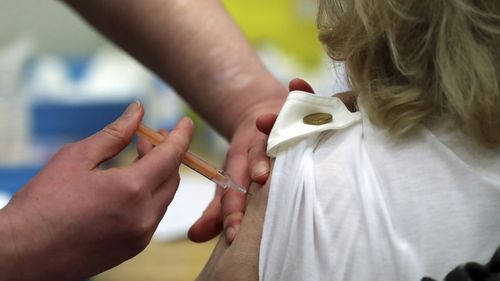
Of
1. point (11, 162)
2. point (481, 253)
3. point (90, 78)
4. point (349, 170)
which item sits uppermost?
point (90, 78)

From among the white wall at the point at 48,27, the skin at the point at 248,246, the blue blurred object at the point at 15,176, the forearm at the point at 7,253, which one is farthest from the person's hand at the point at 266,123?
the white wall at the point at 48,27

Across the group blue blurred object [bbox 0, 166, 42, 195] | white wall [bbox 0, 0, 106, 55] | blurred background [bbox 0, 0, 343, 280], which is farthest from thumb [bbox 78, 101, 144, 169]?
white wall [bbox 0, 0, 106, 55]

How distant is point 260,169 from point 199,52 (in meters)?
0.39

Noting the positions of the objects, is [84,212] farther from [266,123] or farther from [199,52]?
[199,52]

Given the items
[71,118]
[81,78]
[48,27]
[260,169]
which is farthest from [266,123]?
[48,27]

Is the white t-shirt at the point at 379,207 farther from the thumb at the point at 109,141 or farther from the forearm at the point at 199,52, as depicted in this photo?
the forearm at the point at 199,52

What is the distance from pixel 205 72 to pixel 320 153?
45cm

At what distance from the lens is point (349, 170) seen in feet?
2.37

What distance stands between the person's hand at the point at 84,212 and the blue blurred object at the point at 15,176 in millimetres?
1164

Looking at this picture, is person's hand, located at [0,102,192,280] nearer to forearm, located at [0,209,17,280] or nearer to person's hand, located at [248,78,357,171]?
forearm, located at [0,209,17,280]

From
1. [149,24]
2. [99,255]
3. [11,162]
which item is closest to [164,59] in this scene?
[149,24]

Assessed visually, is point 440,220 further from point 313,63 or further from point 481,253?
point 313,63

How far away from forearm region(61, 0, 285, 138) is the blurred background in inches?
24.3

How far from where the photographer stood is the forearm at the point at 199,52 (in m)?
1.14
